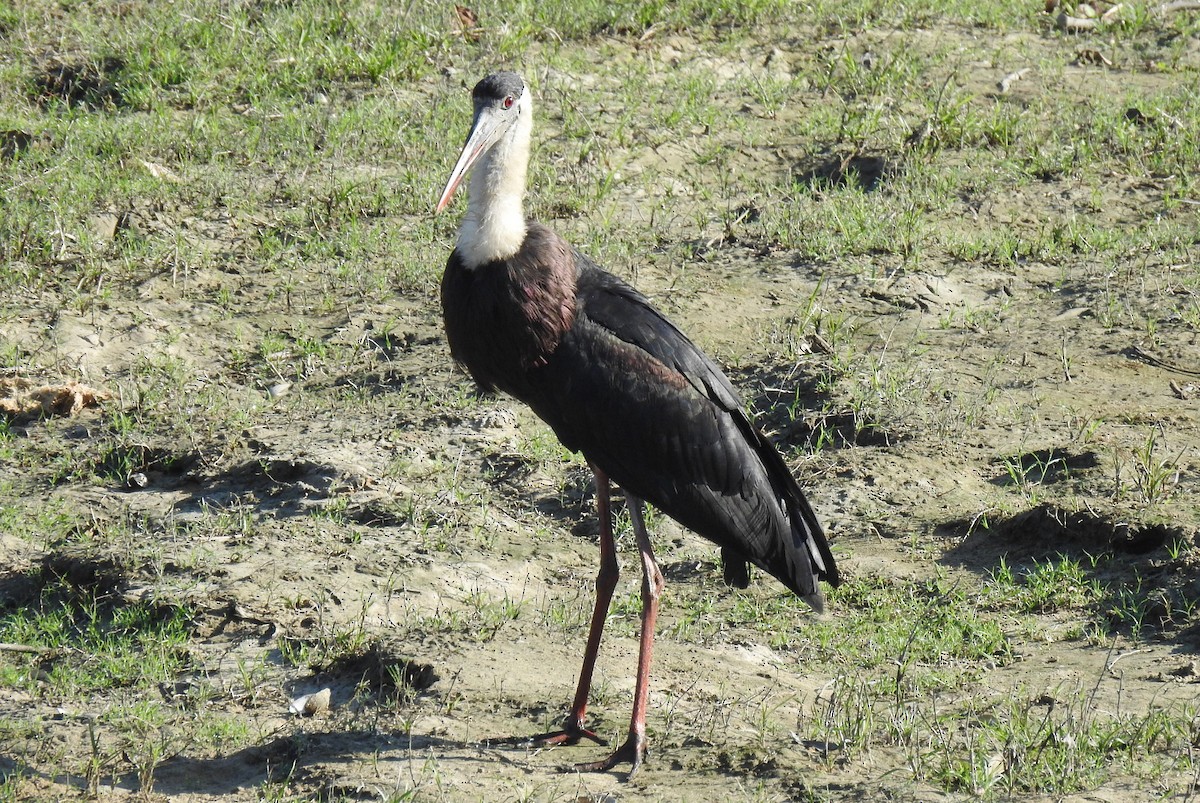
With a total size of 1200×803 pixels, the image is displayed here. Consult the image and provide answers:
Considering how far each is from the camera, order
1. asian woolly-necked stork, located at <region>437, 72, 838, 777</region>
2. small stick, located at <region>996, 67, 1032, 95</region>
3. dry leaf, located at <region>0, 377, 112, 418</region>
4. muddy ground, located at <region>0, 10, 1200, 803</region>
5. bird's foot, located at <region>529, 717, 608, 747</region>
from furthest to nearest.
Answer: small stick, located at <region>996, 67, 1032, 95</region>, dry leaf, located at <region>0, 377, 112, 418</region>, asian woolly-necked stork, located at <region>437, 72, 838, 777</region>, bird's foot, located at <region>529, 717, 608, 747</region>, muddy ground, located at <region>0, 10, 1200, 803</region>

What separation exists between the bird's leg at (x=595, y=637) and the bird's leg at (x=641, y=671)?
0.36 feet

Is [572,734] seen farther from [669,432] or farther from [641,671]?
[669,432]

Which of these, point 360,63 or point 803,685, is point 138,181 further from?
point 803,685

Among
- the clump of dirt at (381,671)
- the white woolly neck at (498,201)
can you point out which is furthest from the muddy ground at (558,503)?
the white woolly neck at (498,201)

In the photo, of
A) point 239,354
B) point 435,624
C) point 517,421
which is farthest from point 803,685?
point 239,354

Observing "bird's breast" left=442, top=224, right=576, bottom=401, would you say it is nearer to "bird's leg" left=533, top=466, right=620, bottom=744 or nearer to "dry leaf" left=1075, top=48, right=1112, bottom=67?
"bird's leg" left=533, top=466, right=620, bottom=744

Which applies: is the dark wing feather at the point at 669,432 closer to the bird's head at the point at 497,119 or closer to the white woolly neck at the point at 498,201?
the white woolly neck at the point at 498,201

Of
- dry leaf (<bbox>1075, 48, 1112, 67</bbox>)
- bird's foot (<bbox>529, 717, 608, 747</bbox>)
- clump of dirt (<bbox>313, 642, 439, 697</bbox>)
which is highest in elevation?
dry leaf (<bbox>1075, 48, 1112, 67</bbox>)

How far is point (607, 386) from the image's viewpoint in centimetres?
455

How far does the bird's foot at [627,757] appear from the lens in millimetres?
4259

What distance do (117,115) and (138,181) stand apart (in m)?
0.90

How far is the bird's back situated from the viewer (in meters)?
4.54

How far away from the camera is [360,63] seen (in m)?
8.59

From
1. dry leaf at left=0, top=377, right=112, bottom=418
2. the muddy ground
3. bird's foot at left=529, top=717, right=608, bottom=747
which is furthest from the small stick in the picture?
bird's foot at left=529, top=717, right=608, bottom=747
